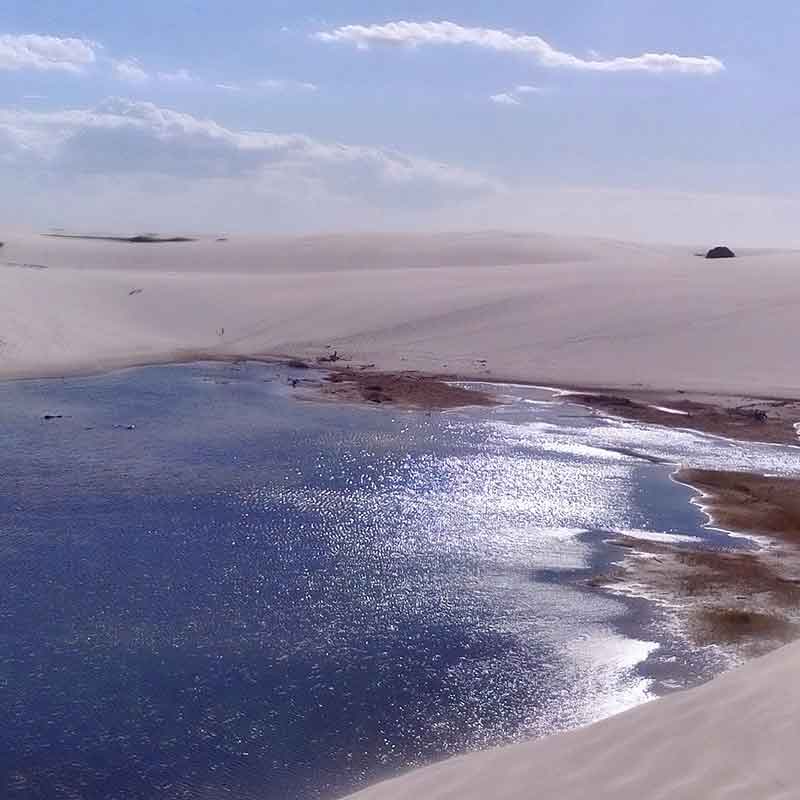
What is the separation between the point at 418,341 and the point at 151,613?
15.7 metres

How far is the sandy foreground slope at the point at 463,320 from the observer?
2052 cm

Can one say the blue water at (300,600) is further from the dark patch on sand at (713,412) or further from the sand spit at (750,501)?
the dark patch on sand at (713,412)

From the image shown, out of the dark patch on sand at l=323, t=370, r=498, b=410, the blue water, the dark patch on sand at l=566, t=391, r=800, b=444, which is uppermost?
the dark patch on sand at l=566, t=391, r=800, b=444

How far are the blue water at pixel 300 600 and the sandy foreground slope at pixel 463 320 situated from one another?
567 cm

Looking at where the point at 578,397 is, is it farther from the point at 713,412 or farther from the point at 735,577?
the point at 735,577

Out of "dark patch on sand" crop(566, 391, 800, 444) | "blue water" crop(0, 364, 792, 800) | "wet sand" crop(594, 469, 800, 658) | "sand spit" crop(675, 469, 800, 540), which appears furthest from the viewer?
"dark patch on sand" crop(566, 391, 800, 444)

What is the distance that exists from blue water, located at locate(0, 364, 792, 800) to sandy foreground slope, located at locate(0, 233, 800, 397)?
5.67 metres

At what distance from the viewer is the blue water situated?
20.8 ft

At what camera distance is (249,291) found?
30.0m

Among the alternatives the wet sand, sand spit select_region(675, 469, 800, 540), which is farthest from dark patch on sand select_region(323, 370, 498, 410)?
the wet sand

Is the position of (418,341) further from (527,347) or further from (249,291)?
(249,291)

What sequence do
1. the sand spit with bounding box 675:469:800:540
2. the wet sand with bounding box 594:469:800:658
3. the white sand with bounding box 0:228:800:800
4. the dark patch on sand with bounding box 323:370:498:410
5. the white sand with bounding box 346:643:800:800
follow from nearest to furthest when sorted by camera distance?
the white sand with bounding box 346:643:800:800 < the wet sand with bounding box 594:469:800:658 < the sand spit with bounding box 675:469:800:540 < the dark patch on sand with bounding box 323:370:498:410 < the white sand with bounding box 0:228:800:800

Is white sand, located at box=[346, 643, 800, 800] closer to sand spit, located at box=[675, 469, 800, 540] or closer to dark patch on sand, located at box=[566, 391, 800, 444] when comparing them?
sand spit, located at box=[675, 469, 800, 540]

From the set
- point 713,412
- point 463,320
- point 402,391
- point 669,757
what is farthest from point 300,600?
point 463,320
